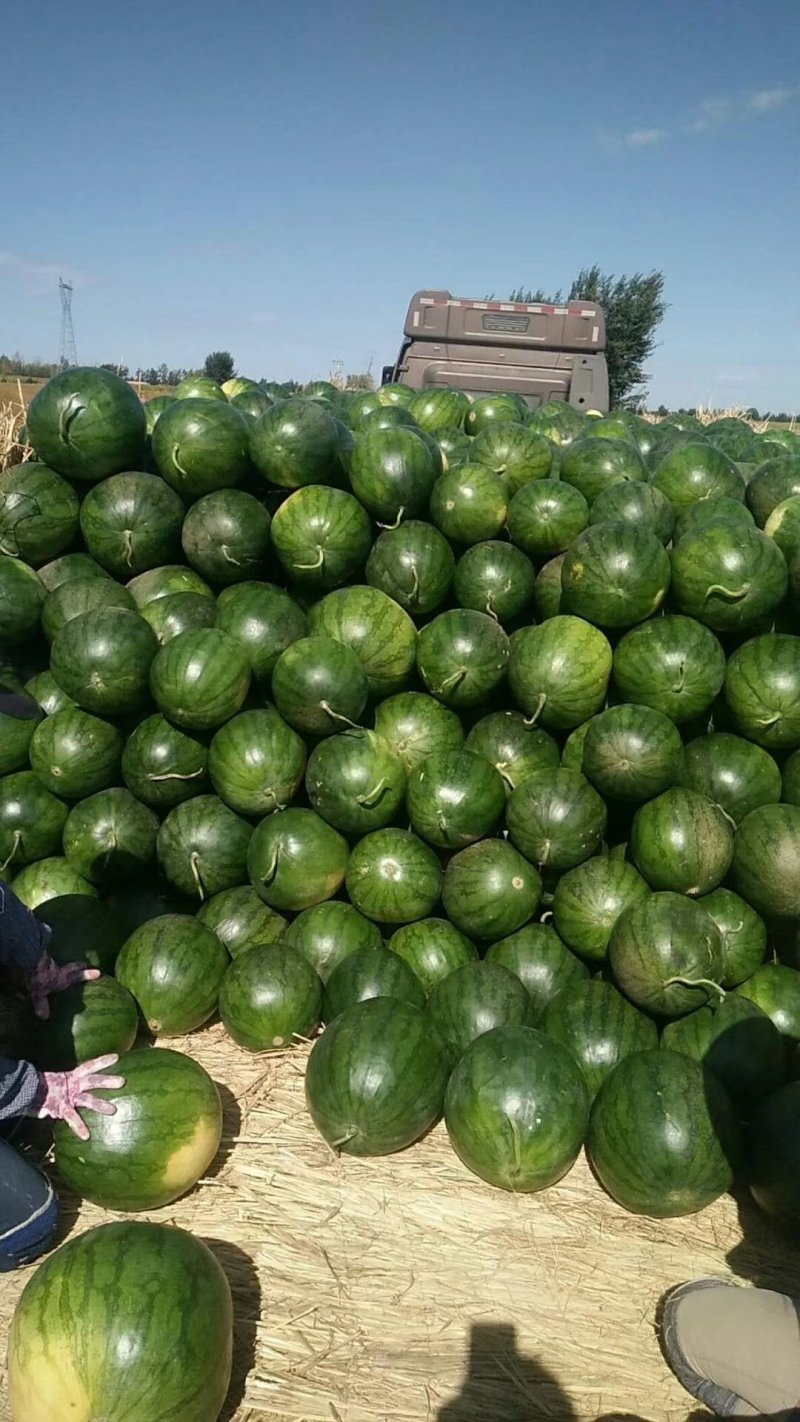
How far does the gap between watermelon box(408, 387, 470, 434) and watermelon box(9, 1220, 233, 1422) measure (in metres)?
6.11

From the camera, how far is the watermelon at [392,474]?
16.1 feet

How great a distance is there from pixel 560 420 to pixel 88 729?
4.79m

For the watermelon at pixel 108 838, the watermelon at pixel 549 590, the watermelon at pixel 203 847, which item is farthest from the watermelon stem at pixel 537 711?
the watermelon at pixel 108 838

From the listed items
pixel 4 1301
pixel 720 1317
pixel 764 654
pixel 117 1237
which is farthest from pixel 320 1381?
Answer: pixel 764 654

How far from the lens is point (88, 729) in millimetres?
4504

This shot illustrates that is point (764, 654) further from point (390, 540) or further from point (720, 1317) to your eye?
point (720, 1317)

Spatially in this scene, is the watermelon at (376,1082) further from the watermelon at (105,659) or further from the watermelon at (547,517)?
the watermelon at (547,517)

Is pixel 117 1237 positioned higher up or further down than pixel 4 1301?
higher up

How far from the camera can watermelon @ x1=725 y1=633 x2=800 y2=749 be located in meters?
4.13

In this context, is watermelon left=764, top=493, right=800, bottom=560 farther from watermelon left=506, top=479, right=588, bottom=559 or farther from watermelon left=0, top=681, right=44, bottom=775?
watermelon left=0, top=681, right=44, bottom=775

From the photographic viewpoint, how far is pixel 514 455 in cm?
536

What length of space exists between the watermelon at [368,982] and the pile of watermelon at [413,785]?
2cm

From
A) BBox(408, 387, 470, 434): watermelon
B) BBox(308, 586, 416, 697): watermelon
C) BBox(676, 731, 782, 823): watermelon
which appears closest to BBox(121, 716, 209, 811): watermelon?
BBox(308, 586, 416, 697): watermelon

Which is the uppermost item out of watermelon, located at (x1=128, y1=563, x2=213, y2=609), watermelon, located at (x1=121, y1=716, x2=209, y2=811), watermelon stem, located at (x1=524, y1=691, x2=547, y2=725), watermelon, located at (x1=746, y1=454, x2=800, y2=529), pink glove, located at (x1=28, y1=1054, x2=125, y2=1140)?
watermelon, located at (x1=746, y1=454, x2=800, y2=529)
